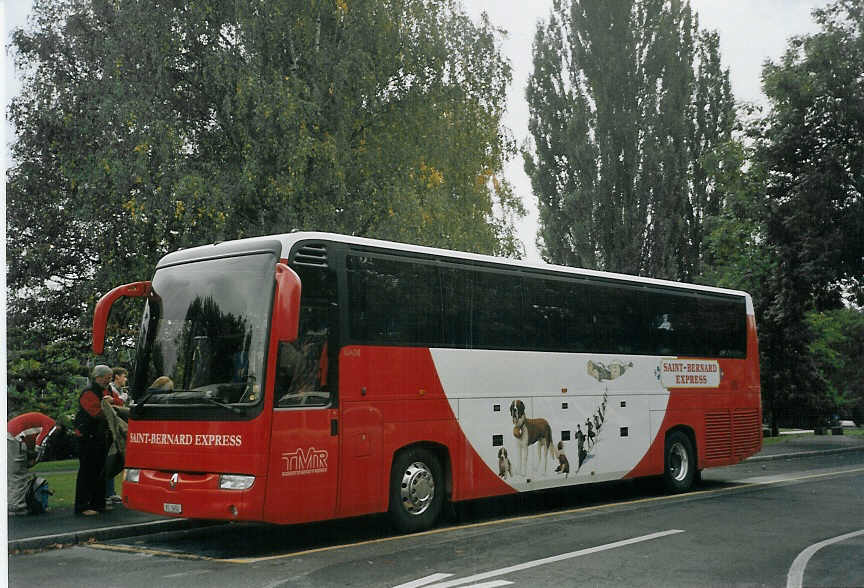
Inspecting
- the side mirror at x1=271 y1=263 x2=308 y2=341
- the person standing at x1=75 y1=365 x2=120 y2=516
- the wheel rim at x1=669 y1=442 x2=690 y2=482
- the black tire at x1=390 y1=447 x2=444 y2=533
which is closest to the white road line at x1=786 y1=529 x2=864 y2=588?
the black tire at x1=390 y1=447 x2=444 y2=533

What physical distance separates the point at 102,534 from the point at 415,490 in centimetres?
358

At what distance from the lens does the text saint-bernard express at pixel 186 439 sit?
32.1ft

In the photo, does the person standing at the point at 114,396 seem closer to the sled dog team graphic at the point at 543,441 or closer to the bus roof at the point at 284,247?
the bus roof at the point at 284,247

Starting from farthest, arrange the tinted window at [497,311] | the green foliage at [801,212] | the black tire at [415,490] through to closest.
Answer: the green foliage at [801,212] < the tinted window at [497,311] < the black tire at [415,490]

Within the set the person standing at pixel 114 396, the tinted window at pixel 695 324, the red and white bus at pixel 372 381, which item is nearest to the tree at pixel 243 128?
the person standing at pixel 114 396

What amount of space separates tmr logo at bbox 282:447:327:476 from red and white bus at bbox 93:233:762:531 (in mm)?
17

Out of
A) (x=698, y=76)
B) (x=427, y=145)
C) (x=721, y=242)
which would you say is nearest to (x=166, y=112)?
(x=427, y=145)

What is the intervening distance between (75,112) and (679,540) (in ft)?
56.2

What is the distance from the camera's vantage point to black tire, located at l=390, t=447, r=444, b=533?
11.3m

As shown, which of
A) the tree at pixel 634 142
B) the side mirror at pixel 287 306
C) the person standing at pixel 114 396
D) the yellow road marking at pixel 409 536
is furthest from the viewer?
the tree at pixel 634 142

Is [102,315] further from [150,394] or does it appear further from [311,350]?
[311,350]

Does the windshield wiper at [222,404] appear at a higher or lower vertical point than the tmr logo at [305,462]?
higher

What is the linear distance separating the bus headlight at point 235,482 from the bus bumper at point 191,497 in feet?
0.10

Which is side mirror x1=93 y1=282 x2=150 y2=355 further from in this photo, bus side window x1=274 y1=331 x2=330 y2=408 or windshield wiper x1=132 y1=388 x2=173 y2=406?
bus side window x1=274 y1=331 x2=330 y2=408
